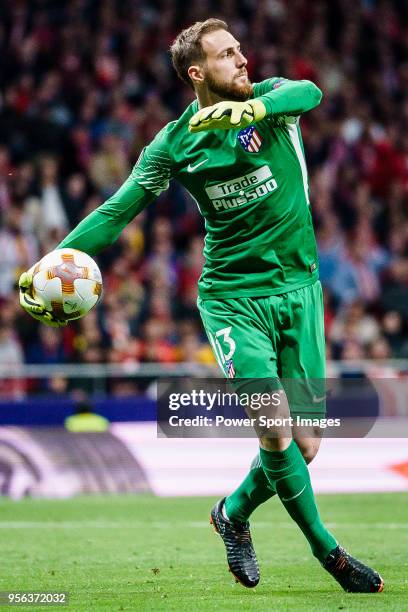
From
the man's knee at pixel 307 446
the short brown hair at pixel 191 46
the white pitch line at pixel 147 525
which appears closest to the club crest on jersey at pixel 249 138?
the short brown hair at pixel 191 46

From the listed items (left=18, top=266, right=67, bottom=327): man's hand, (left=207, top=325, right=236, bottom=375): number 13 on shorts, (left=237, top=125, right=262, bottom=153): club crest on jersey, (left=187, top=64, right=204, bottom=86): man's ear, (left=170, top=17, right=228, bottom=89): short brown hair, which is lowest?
(left=207, top=325, right=236, bottom=375): number 13 on shorts

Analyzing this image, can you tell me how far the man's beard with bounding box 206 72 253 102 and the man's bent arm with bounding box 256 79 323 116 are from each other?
13cm

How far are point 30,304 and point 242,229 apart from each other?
3.86ft

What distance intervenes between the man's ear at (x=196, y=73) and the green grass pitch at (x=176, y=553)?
2.62 m

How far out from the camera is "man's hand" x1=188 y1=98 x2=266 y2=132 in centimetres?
553

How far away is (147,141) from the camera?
17094 mm

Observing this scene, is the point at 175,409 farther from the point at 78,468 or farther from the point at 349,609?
the point at 349,609

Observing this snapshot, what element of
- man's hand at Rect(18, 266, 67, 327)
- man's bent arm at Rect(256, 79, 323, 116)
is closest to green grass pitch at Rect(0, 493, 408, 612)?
man's hand at Rect(18, 266, 67, 327)

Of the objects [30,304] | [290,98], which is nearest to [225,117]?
[290,98]

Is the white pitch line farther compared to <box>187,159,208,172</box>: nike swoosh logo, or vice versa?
the white pitch line

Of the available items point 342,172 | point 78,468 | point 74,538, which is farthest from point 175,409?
point 342,172

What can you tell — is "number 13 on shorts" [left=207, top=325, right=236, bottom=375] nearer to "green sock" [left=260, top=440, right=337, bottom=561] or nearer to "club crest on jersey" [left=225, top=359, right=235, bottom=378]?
"club crest on jersey" [left=225, top=359, right=235, bottom=378]

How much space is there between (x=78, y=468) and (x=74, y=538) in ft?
10.9

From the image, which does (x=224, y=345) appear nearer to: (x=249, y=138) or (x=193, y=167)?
(x=193, y=167)
